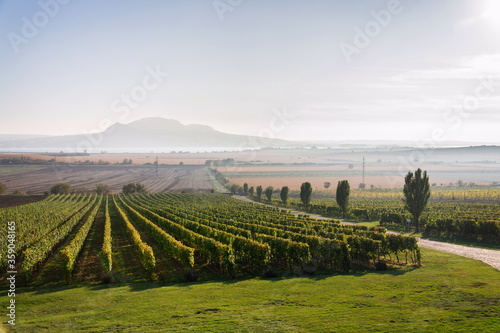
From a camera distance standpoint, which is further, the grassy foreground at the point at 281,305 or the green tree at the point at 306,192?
the green tree at the point at 306,192

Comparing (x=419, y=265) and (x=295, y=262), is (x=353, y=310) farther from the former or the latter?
(x=419, y=265)

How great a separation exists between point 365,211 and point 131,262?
4320cm

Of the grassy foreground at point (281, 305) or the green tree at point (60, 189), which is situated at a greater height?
the grassy foreground at point (281, 305)

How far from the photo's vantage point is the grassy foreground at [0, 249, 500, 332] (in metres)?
15.8

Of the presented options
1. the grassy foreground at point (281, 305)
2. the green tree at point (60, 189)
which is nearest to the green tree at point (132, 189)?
the green tree at point (60, 189)

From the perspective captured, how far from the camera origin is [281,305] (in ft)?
61.0

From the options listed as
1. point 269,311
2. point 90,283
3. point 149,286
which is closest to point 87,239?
point 90,283

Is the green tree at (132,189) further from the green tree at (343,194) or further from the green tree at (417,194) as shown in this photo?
the green tree at (417,194)

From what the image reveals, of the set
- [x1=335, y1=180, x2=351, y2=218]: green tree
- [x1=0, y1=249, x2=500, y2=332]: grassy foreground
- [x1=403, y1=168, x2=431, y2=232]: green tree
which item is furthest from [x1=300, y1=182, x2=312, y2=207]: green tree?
[x1=0, y1=249, x2=500, y2=332]: grassy foreground

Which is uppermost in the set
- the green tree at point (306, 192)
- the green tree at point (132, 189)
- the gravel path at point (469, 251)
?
the green tree at point (306, 192)

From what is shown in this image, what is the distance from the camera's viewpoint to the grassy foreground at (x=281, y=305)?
15789 mm

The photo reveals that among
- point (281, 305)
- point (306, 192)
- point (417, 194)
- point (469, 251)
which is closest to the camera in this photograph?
point (281, 305)

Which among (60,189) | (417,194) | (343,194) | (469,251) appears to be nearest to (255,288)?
(469,251)

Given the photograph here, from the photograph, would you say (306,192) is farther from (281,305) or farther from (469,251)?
(281,305)
